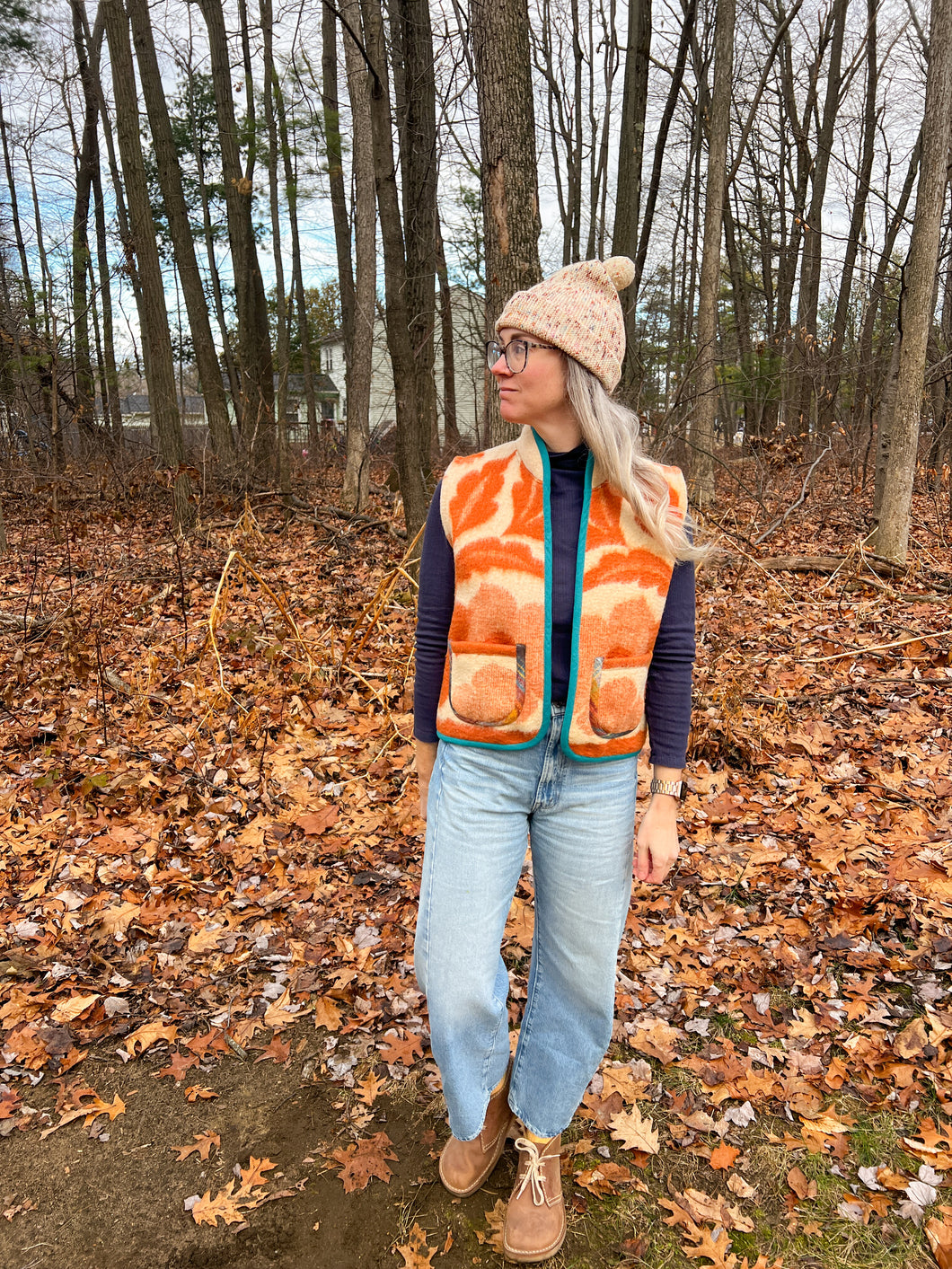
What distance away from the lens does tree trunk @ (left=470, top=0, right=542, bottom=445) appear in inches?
172

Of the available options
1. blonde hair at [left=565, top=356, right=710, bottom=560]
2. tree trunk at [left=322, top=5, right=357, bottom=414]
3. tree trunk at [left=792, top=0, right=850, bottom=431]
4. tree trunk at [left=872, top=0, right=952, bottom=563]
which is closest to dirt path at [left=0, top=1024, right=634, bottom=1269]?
blonde hair at [left=565, top=356, right=710, bottom=560]

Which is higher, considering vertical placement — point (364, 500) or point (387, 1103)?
point (364, 500)

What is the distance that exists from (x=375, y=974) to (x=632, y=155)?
41.4 feet

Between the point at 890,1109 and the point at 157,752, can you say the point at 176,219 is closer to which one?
the point at 157,752

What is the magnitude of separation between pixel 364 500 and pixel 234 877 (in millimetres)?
7774

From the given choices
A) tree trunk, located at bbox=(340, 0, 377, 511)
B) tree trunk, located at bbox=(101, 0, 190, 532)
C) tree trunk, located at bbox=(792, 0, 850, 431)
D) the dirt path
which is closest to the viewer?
the dirt path

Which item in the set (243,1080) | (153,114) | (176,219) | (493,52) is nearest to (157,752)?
(243,1080)

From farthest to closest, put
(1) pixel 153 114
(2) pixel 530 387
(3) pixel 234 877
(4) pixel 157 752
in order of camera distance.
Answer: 1. (1) pixel 153 114
2. (4) pixel 157 752
3. (3) pixel 234 877
4. (2) pixel 530 387

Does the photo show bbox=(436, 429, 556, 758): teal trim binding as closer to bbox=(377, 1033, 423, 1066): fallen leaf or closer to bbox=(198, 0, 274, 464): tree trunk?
bbox=(377, 1033, 423, 1066): fallen leaf

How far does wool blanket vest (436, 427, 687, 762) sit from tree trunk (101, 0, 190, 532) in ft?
27.3

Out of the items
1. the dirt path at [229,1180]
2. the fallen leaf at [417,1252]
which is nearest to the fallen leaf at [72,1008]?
the dirt path at [229,1180]

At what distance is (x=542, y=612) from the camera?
71.7 inches

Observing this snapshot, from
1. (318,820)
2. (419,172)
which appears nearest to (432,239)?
(419,172)

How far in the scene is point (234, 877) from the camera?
12.7 ft
